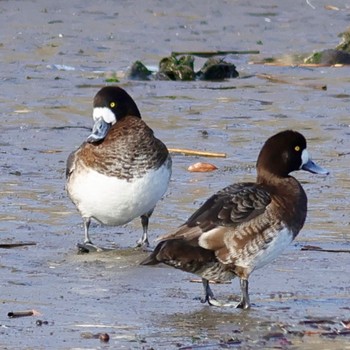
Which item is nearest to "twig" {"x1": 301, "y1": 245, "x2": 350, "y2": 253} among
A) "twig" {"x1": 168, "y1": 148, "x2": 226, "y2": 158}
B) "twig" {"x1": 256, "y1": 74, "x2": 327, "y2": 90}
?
"twig" {"x1": 168, "y1": 148, "x2": 226, "y2": 158}

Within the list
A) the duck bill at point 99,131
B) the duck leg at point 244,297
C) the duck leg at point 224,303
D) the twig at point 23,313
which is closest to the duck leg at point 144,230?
the duck bill at point 99,131

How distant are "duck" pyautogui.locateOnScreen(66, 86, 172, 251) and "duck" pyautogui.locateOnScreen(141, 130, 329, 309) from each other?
3.77ft

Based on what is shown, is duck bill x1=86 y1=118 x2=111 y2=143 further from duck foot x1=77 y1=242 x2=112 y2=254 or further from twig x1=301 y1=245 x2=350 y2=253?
twig x1=301 y1=245 x2=350 y2=253

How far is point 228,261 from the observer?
6.58m

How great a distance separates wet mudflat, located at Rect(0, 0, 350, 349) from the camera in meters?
6.14

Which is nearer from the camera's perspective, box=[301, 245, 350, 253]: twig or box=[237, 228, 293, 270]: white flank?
box=[237, 228, 293, 270]: white flank

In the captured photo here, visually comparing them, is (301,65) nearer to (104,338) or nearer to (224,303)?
(224,303)

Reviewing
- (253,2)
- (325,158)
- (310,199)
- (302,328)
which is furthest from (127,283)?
(253,2)

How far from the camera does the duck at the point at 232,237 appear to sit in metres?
6.50

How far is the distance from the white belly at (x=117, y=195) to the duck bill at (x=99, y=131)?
8.8 inches

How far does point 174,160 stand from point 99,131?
203 cm

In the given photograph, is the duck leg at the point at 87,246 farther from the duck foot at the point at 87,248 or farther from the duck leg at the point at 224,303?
the duck leg at the point at 224,303

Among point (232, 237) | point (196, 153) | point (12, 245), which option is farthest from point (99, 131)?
point (196, 153)

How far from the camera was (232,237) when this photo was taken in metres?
6.59
